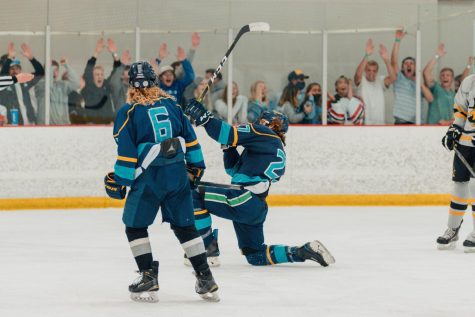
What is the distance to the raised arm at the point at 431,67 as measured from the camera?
8930mm

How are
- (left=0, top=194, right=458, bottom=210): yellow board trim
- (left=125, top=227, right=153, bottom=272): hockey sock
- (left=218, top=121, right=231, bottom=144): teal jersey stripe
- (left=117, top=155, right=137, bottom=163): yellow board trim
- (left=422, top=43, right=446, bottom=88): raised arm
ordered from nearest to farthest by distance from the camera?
(left=117, top=155, right=137, bottom=163): yellow board trim
(left=125, top=227, right=153, bottom=272): hockey sock
(left=218, top=121, right=231, bottom=144): teal jersey stripe
(left=0, top=194, right=458, bottom=210): yellow board trim
(left=422, top=43, right=446, bottom=88): raised arm

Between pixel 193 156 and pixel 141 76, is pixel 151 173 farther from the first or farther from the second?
pixel 141 76

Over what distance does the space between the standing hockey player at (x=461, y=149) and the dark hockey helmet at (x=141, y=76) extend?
240cm

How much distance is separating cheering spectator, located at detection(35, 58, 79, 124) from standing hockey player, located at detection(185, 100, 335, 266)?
3483mm

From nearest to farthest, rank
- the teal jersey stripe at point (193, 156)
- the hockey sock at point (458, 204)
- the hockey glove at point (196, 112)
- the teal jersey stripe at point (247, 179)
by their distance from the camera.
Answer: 1. the teal jersey stripe at point (193, 156)
2. the hockey glove at point (196, 112)
3. the teal jersey stripe at point (247, 179)
4. the hockey sock at point (458, 204)

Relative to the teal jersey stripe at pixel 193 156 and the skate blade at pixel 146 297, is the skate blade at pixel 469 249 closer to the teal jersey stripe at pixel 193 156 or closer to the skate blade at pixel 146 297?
the teal jersey stripe at pixel 193 156

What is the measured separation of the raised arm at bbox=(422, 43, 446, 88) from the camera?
8.93 m

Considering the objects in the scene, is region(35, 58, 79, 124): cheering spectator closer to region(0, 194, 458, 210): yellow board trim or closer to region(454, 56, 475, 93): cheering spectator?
region(0, 194, 458, 210): yellow board trim

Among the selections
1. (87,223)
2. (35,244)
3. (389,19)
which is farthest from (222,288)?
(389,19)

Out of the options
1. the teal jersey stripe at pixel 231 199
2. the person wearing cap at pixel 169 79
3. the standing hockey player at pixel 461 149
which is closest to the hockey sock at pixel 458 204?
the standing hockey player at pixel 461 149

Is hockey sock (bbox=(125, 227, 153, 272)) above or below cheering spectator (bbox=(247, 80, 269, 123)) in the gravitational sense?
below

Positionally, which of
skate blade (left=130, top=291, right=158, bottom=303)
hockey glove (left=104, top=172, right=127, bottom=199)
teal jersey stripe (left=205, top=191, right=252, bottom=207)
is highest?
hockey glove (left=104, top=172, right=127, bottom=199)

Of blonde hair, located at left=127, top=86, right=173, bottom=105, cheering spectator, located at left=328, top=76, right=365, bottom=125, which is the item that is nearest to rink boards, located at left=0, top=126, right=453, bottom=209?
cheering spectator, located at left=328, top=76, right=365, bottom=125

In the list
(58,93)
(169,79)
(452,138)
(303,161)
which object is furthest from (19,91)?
(452,138)
